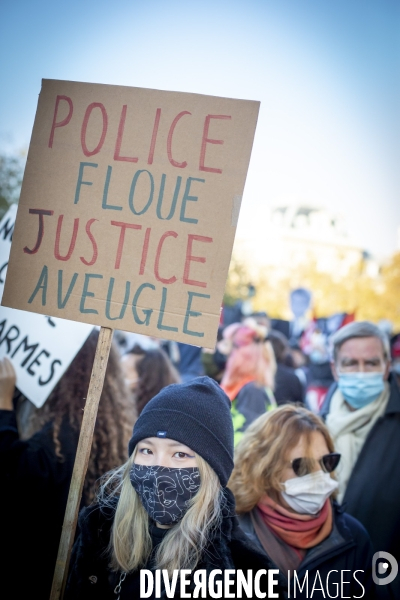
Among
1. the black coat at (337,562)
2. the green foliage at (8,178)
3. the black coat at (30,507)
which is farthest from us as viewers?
the green foliage at (8,178)

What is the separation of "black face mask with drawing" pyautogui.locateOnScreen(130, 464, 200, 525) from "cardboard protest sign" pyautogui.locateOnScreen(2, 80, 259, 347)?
0.48m

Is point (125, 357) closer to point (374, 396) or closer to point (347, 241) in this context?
point (374, 396)

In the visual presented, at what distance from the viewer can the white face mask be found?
2592 mm

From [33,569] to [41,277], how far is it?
1.53m

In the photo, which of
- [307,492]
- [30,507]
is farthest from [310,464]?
[30,507]

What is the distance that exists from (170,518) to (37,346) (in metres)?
1.41

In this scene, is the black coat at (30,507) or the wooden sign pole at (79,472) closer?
the wooden sign pole at (79,472)

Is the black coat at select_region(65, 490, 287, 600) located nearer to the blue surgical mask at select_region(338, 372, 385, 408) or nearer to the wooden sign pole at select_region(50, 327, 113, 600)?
the wooden sign pole at select_region(50, 327, 113, 600)

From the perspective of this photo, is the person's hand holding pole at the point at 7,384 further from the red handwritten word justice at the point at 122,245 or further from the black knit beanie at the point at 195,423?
the black knit beanie at the point at 195,423

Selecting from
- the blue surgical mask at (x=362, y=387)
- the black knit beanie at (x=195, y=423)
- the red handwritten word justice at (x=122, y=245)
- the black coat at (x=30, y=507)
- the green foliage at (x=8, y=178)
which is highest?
the green foliage at (x=8, y=178)

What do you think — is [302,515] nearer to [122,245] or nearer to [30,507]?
[30,507]

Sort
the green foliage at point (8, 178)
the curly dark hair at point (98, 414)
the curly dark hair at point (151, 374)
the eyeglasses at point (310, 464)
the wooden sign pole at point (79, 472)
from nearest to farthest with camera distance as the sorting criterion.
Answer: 1. the wooden sign pole at point (79, 472)
2. the eyeglasses at point (310, 464)
3. the curly dark hair at point (98, 414)
4. the curly dark hair at point (151, 374)
5. the green foliage at point (8, 178)

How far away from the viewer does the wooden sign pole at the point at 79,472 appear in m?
2.09

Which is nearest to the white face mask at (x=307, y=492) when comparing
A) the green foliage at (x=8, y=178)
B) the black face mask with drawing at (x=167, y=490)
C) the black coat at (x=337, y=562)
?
the black coat at (x=337, y=562)
